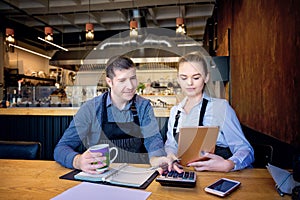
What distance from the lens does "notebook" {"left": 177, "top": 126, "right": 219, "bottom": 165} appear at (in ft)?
2.94

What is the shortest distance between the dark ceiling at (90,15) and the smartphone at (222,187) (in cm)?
432

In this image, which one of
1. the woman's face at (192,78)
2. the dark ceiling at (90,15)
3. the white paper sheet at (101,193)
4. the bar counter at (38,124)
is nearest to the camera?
the white paper sheet at (101,193)

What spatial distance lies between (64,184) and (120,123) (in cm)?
47

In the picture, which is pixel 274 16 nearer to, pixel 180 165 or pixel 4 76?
pixel 180 165

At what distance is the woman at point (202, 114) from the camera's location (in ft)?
3.72

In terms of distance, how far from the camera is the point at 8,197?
A: 2.45 feet

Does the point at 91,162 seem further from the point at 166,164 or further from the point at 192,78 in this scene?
the point at 192,78

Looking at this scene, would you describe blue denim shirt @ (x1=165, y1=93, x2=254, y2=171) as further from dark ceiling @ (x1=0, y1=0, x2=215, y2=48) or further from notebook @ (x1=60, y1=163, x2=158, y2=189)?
dark ceiling @ (x1=0, y1=0, x2=215, y2=48)

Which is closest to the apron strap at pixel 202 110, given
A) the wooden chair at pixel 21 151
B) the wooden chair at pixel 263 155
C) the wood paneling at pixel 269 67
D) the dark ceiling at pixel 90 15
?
the wooden chair at pixel 263 155

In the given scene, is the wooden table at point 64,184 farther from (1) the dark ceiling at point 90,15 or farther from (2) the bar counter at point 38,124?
(1) the dark ceiling at point 90,15

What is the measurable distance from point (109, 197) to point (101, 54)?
4690 mm

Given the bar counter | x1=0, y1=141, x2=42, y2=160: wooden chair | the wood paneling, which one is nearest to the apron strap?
the wood paneling

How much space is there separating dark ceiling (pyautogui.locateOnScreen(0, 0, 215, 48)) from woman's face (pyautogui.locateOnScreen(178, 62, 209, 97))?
382 cm

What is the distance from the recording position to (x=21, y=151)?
A: 4.09ft
